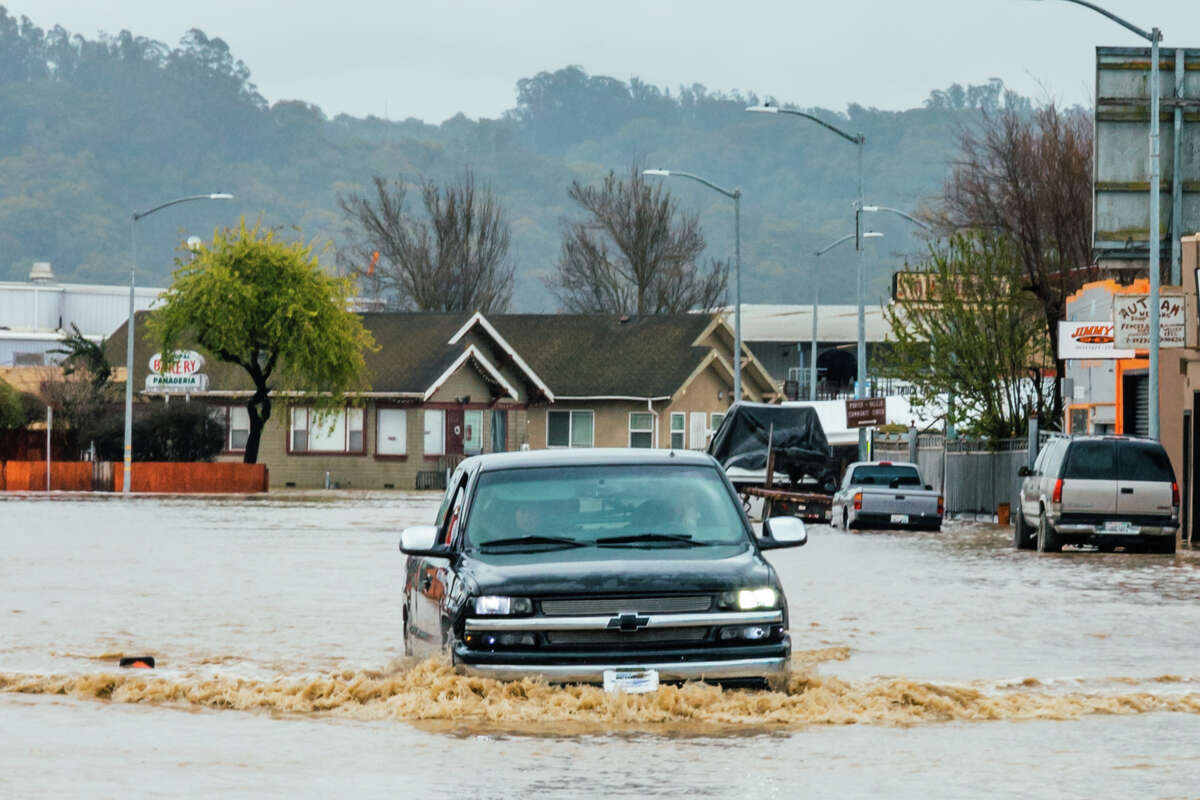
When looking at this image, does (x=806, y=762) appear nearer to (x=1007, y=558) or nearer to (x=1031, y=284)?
(x=1007, y=558)

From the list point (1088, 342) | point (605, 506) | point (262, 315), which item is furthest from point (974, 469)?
point (605, 506)

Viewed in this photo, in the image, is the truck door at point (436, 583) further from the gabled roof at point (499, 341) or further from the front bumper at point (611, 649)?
the gabled roof at point (499, 341)

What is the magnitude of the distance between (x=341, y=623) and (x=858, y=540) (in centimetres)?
2141

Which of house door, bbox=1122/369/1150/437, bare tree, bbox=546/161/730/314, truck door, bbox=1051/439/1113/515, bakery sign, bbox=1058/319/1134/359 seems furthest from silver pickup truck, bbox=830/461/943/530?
bare tree, bbox=546/161/730/314

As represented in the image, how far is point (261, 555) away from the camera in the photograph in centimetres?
3347

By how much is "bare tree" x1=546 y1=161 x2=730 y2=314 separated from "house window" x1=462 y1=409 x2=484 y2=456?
2917cm

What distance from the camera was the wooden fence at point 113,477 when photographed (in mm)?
66750

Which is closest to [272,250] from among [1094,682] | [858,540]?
[858,540]

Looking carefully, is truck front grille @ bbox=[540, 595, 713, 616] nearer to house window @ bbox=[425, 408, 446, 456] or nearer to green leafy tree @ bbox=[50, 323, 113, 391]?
green leafy tree @ bbox=[50, 323, 113, 391]

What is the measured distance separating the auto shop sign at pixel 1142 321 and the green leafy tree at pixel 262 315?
35598mm

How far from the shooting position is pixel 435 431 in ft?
257

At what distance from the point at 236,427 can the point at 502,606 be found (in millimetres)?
67882

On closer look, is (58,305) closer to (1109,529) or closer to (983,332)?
(983,332)

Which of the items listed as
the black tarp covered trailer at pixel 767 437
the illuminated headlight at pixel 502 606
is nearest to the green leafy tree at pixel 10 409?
the black tarp covered trailer at pixel 767 437
